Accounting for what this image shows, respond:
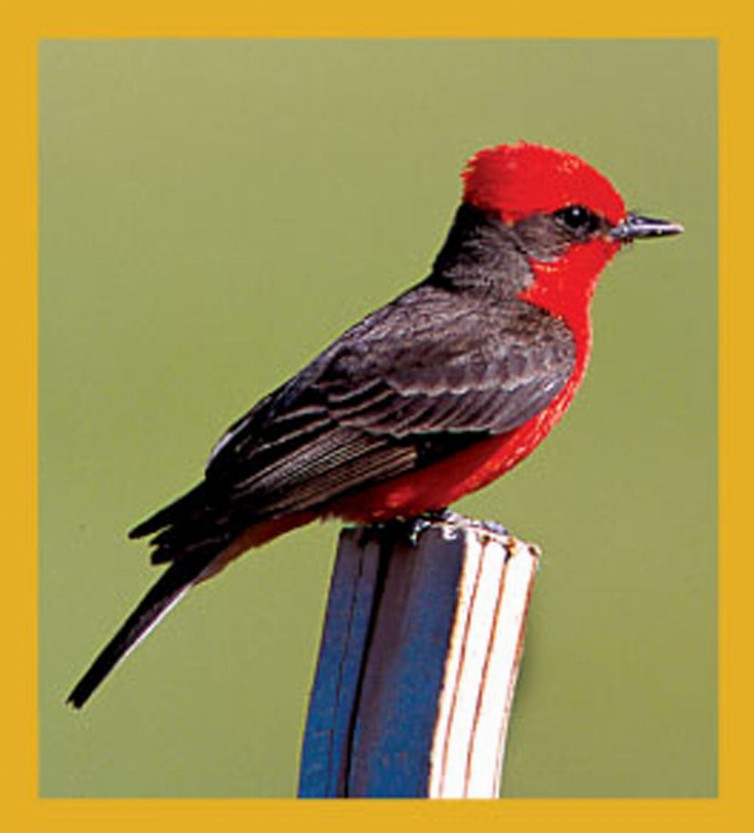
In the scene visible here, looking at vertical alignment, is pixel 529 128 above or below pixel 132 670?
above

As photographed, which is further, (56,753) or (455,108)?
(455,108)

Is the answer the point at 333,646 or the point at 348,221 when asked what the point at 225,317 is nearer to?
the point at 348,221

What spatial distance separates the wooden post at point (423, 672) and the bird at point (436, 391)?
871 mm

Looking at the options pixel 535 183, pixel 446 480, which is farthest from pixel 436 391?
pixel 535 183

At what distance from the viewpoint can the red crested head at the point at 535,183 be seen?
6742mm

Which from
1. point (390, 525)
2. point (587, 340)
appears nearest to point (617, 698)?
point (587, 340)

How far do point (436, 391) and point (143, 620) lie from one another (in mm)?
1155

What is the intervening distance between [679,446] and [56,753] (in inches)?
142

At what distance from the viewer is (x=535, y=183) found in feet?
22.4

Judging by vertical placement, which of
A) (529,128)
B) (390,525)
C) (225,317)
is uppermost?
(529,128)

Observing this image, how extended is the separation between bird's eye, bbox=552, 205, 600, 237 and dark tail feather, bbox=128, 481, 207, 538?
1.64 meters

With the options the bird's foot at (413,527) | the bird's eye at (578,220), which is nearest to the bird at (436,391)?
the bird's eye at (578,220)

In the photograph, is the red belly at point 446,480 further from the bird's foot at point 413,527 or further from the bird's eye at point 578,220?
the bird's eye at point 578,220

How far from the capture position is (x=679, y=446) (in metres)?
9.81
